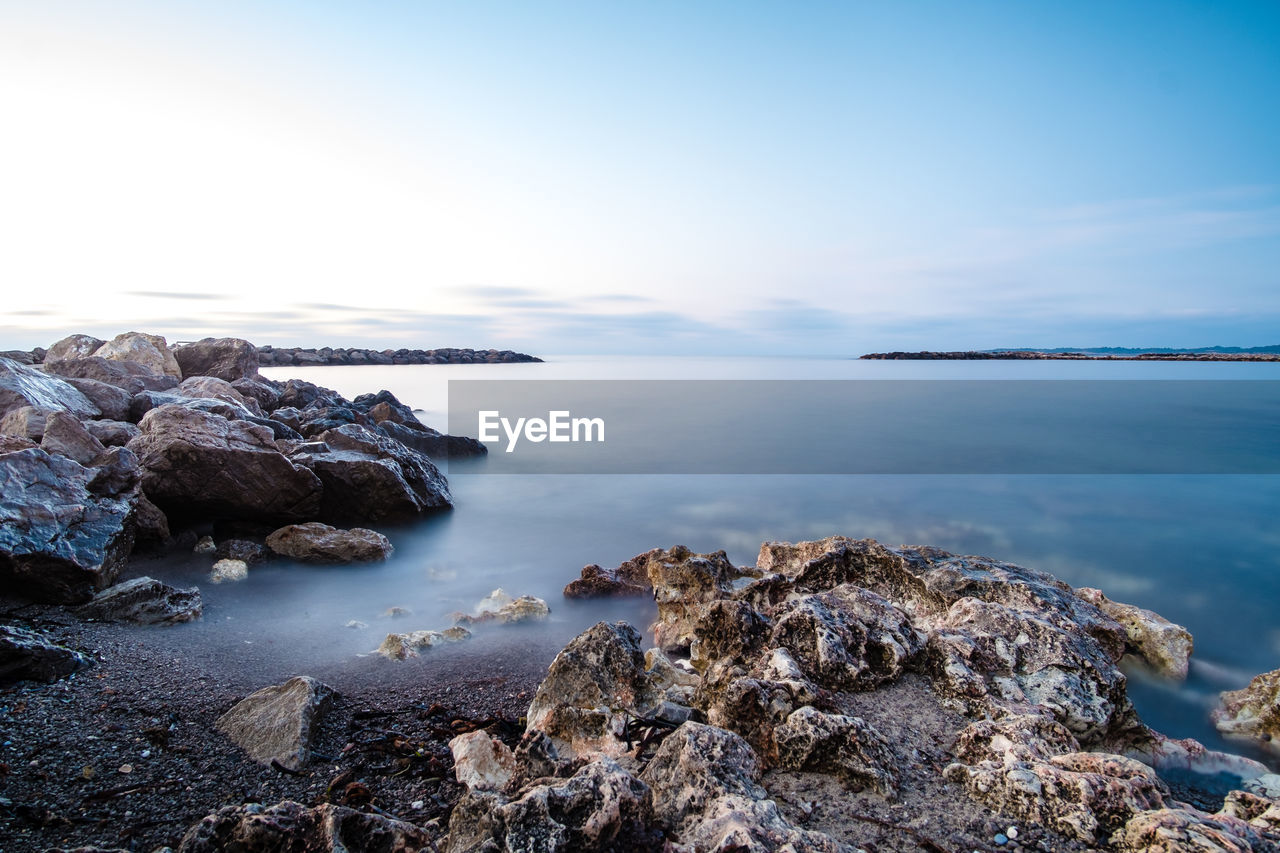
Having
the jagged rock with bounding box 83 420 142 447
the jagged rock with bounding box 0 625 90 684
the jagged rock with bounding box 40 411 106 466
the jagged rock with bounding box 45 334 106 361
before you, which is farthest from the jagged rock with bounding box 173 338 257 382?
the jagged rock with bounding box 0 625 90 684

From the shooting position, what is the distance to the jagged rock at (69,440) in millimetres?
6379

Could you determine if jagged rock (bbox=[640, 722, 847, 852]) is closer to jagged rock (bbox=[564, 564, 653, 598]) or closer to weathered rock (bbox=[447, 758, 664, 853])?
weathered rock (bbox=[447, 758, 664, 853])

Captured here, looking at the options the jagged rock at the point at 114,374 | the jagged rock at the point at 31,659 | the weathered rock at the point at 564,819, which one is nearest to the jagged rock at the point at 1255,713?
the weathered rock at the point at 564,819

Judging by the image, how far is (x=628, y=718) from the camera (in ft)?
11.8

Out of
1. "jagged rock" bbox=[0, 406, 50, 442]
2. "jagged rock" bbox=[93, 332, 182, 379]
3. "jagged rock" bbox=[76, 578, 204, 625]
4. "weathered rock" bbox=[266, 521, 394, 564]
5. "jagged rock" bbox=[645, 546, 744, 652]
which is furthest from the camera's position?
"jagged rock" bbox=[93, 332, 182, 379]

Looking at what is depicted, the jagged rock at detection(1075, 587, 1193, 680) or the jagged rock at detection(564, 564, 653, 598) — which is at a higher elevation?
the jagged rock at detection(1075, 587, 1193, 680)

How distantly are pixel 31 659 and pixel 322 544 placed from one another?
10.8ft

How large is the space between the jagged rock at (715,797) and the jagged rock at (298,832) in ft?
3.18

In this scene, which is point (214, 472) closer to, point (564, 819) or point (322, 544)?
point (322, 544)

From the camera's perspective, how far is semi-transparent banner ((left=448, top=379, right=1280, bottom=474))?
13703mm

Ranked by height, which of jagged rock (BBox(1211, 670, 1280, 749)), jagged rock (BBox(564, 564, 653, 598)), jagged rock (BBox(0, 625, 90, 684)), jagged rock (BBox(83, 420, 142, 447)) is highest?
jagged rock (BBox(83, 420, 142, 447))

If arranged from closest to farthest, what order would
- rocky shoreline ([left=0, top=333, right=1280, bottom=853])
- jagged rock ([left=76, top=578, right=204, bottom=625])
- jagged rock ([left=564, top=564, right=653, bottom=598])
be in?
rocky shoreline ([left=0, top=333, right=1280, bottom=853])
jagged rock ([left=76, top=578, right=204, bottom=625])
jagged rock ([left=564, top=564, right=653, bottom=598])

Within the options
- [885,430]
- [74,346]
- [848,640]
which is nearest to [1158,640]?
[848,640]

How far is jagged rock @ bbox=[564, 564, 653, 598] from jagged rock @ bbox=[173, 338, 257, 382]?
605 inches
